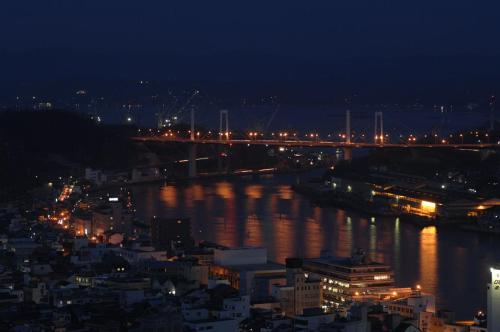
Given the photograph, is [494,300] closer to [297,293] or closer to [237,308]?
[237,308]

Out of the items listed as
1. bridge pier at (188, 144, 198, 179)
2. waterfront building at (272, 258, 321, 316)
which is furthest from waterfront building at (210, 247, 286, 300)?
bridge pier at (188, 144, 198, 179)

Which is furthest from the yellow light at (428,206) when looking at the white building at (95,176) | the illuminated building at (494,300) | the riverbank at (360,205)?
the illuminated building at (494,300)

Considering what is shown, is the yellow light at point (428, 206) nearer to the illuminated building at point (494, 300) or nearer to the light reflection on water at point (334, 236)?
the light reflection on water at point (334, 236)

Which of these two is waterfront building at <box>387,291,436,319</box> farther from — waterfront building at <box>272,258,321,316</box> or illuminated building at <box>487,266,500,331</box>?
illuminated building at <box>487,266,500,331</box>

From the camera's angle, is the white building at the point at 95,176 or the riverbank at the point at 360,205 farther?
the white building at the point at 95,176

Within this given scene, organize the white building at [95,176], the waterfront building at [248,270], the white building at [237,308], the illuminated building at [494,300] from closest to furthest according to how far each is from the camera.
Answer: the illuminated building at [494,300], the white building at [237,308], the waterfront building at [248,270], the white building at [95,176]

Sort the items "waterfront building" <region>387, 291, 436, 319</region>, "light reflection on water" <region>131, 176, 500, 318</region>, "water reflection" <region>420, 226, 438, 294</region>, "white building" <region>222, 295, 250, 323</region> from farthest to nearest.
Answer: "light reflection on water" <region>131, 176, 500, 318</region> → "water reflection" <region>420, 226, 438, 294</region> → "waterfront building" <region>387, 291, 436, 319</region> → "white building" <region>222, 295, 250, 323</region>
